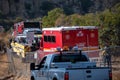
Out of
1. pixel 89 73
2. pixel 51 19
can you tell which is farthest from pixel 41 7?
pixel 89 73

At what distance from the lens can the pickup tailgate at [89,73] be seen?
16.0 m

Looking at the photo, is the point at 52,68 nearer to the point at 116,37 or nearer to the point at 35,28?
the point at 116,37

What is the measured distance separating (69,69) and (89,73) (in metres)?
0.71

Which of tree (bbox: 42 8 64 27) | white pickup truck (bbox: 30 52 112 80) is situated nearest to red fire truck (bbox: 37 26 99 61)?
white pickup truck (bbox: 30 52 112 80)

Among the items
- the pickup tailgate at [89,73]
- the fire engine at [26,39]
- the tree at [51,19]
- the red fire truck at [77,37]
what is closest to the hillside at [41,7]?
the tree at [51,19]

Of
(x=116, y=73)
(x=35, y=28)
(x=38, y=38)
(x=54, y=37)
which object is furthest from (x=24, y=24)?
(x=116, y=73)

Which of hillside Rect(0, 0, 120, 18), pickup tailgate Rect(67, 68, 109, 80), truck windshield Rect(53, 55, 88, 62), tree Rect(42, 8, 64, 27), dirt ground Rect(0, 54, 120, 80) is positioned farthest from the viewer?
hillside Rect(0, 0, 120, 18)

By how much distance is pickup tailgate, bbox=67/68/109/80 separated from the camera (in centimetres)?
1602

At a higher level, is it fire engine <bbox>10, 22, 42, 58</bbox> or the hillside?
the hillside

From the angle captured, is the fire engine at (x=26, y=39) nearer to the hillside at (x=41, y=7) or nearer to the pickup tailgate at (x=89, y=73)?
the pickup tailgate at (x=89, y=73)

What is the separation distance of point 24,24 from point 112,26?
12455 mm

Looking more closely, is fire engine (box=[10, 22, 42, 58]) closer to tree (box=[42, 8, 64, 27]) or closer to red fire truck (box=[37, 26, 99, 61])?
red fire truck (box=[37, 26, 99, 61])

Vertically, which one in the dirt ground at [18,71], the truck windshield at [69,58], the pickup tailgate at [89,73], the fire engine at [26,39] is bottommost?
the dirt ground at [18,71]

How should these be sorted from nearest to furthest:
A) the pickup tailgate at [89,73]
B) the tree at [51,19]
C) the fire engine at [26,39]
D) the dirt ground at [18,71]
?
the pickup tailgate at [89,73]
the dirt ground at [18,71]
the fire engine at [26,39]
the tree at [51,19]
